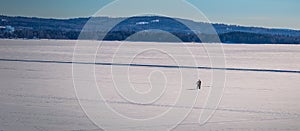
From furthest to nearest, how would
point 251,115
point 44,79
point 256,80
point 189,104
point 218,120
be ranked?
point 256,80, point 44,79, point 189,104, point 251,115, point 218,120

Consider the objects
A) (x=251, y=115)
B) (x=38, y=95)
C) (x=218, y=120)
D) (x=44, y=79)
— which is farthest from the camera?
(x=44, y=79)

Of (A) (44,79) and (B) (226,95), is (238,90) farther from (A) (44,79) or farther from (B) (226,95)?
(A) (44,79)

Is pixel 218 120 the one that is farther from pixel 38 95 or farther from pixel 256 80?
pixel 256 80

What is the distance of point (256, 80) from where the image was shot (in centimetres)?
1719

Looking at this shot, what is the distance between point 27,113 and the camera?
970 centimetres

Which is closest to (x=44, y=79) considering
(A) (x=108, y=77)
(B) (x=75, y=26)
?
(A) (x=108, y=77)

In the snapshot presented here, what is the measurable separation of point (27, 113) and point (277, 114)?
15.7 feet

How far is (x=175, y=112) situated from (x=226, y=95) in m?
2.93

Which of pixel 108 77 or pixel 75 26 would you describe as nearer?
pixel 108 77

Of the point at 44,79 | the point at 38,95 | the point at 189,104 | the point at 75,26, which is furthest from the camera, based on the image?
the point at 75,26

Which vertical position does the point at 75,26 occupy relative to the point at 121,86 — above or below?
above

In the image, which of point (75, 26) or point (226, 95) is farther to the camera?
point (75, 26)

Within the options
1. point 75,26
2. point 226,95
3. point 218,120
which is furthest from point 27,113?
point 75,26

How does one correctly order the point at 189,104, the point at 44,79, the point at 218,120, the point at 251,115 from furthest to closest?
the point at 44,79, the point at 189,104, the point at 251,115, the point at 218,120
